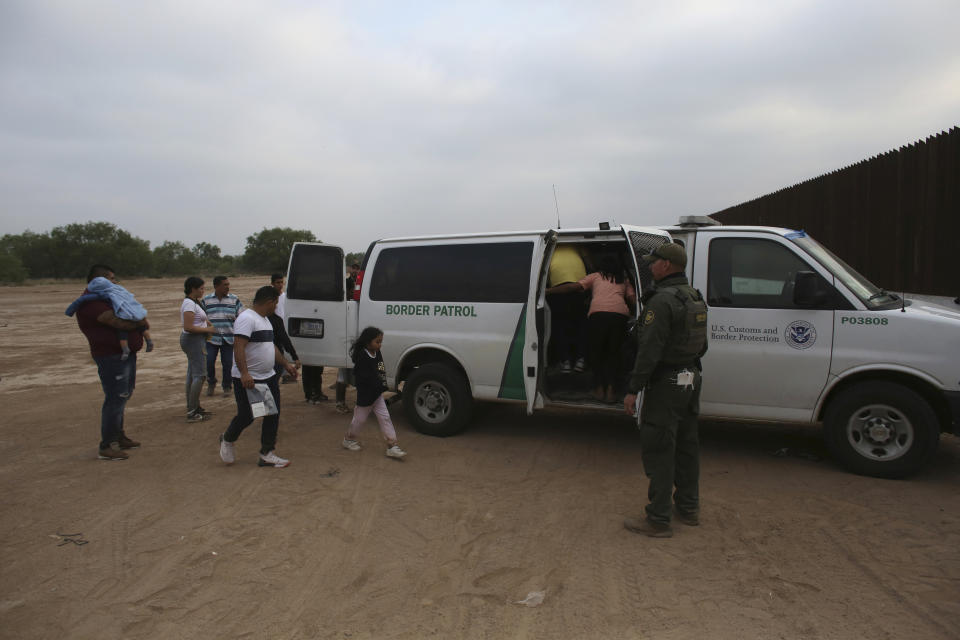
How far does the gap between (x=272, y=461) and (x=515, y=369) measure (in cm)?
253

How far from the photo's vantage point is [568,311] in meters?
6.61

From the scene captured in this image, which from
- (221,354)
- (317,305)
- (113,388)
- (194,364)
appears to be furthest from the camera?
(221,354)

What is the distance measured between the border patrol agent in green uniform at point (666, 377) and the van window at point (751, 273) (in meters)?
1.52

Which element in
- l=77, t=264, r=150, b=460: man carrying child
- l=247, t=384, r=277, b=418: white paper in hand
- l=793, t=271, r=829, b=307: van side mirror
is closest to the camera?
l=793, t=271, r=829, b=307: van side mirror

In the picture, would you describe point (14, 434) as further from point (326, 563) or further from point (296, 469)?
point (326, 563)

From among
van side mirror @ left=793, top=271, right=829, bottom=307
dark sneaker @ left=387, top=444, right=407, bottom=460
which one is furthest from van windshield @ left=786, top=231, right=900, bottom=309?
dark sneaker @ left=387, top=444, right=407, bottom=460

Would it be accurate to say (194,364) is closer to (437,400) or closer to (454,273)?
(437,400)

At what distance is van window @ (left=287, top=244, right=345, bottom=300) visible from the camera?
7.19 metres

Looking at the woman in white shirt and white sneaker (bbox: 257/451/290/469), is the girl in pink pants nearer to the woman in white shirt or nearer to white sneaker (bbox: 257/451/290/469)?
white sneaker (bbox: 257/451/290/469)

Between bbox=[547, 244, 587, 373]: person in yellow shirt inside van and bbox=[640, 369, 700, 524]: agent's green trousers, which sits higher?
bbox=[547, 244, 587, 373]: person in yellow shirt inside van

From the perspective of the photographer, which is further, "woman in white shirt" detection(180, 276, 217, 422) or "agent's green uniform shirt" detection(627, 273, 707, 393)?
"woman in white shirt" detection(180, 276, 217, 422)

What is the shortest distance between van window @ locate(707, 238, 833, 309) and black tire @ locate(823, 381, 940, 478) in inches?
37.3

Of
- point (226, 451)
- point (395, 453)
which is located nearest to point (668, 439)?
point (395, 453)

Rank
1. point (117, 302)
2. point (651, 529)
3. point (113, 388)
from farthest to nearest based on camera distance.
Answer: point (113, 388), point (117, 302), point (651, 529)
